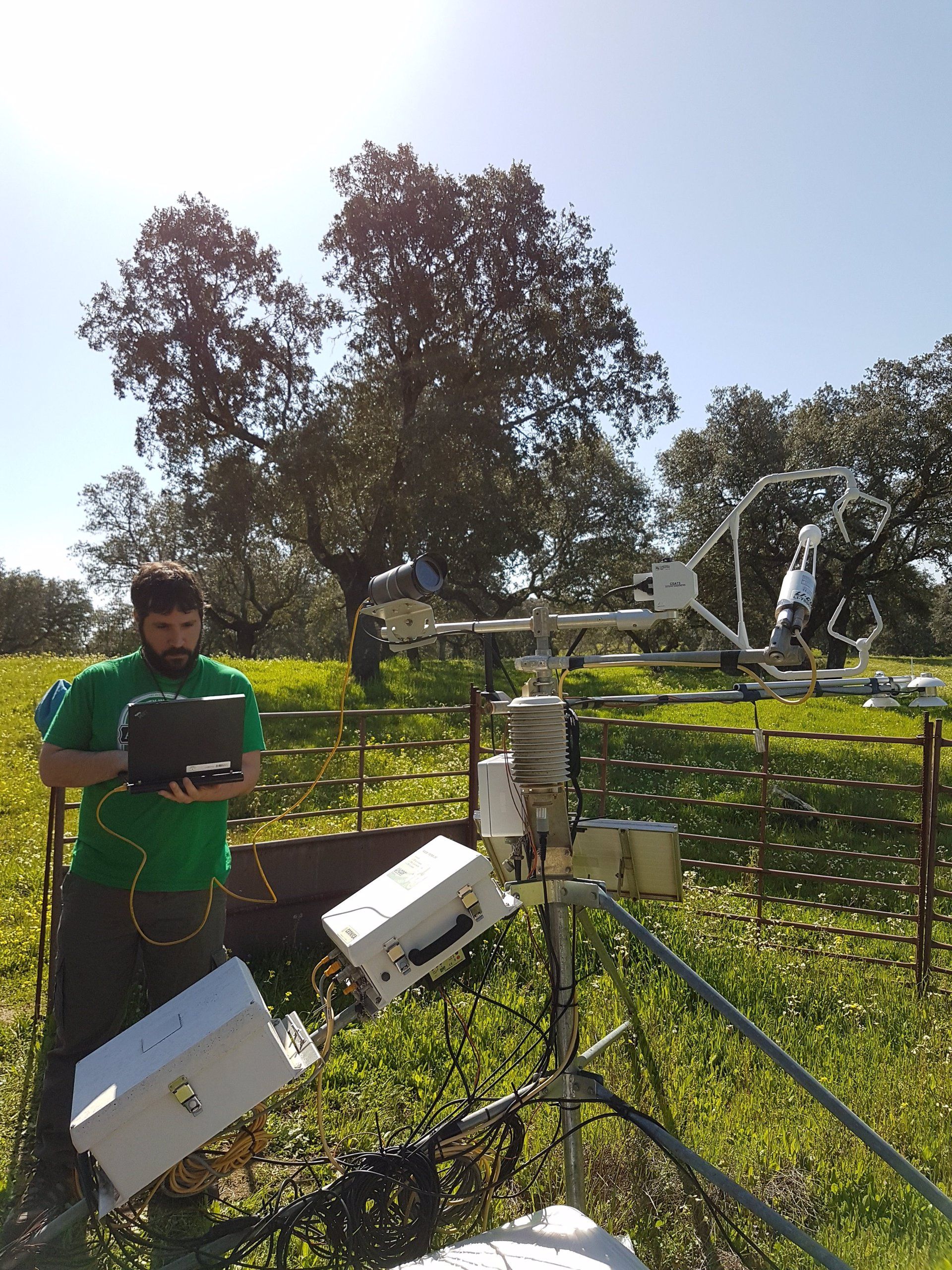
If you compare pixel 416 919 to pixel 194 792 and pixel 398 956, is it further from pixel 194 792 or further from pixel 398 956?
pixel 194 792

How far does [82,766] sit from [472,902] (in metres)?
1.38

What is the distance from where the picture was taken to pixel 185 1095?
167cm

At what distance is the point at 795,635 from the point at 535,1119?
92.6 inches

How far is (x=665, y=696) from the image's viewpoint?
213cm

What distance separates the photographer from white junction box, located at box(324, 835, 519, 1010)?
6.23 ft

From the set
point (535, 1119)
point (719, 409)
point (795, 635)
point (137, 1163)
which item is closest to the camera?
point (137, 1163)

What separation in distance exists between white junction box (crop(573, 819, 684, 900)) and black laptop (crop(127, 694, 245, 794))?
1.17 m

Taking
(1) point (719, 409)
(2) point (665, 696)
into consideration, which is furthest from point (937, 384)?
(2) point (665, 696)

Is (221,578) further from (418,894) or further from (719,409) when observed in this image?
(418,894)

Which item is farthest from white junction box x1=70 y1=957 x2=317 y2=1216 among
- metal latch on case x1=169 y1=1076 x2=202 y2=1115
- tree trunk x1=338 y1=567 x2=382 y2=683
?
tree trunk x1=338 y1=567 x2=382 y2=683

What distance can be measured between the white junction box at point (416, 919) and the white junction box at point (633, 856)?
58cm

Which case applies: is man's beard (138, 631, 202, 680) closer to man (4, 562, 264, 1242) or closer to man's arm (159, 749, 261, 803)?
man (4, 562, 264, 1242)

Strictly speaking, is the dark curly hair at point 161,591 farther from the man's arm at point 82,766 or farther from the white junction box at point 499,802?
the white junction box at point 499,802

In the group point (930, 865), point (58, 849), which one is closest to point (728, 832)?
point (930, 865)
